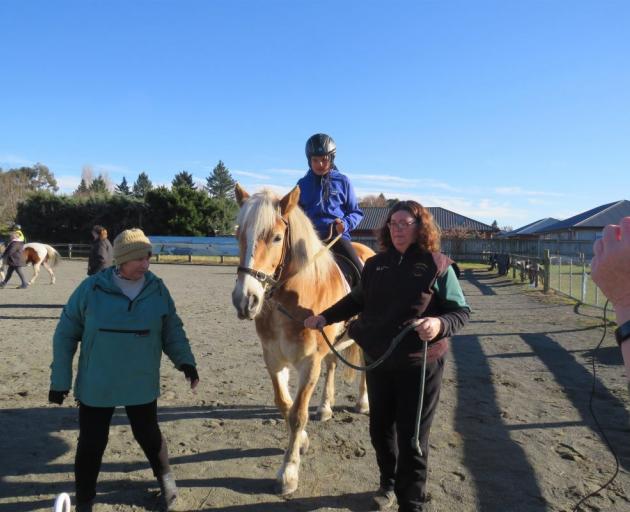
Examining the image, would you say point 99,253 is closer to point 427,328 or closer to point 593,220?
point 427,328

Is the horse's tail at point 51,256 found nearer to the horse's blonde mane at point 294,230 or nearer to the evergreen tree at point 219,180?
the horse's blonde mane at point 294,230

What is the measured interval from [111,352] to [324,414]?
2.38 m

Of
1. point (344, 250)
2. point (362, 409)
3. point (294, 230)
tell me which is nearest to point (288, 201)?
point (294, 230)

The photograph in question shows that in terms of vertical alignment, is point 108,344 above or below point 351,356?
above

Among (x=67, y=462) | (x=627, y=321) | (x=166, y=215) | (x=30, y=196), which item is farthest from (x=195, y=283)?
(x=30, y=196)

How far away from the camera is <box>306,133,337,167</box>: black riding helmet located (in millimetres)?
4070

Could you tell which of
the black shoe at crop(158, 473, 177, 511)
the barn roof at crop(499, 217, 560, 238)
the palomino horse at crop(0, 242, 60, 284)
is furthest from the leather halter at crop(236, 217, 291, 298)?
the barn roof at crop(499, 217, 560, 238)

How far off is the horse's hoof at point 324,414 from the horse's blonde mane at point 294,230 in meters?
1.51

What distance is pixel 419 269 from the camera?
251cm

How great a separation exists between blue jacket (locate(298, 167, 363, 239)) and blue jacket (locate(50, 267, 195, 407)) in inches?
73.0

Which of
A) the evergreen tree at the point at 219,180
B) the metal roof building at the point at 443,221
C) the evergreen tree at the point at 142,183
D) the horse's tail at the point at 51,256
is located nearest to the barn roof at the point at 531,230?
the metal roof building at the point at 443,221

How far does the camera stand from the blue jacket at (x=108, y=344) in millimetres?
2590

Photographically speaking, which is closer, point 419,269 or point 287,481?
point 419,269

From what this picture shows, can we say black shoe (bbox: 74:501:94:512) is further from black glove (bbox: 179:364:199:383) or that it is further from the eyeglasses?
the eyeglasses
